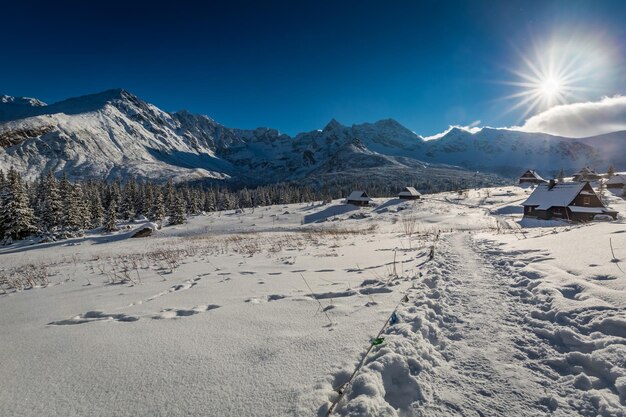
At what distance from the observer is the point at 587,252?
8.68 metres

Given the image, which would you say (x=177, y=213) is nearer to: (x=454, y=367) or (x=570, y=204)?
(x=454, y=367)

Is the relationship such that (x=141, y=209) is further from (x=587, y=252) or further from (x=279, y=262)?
(x=587, y=252)

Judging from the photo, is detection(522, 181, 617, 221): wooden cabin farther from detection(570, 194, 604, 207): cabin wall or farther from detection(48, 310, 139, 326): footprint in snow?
detection(48, 310, 139, 326): footprint in snow

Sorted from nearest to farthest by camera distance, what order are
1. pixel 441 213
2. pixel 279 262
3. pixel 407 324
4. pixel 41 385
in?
pixel 41 385 → pixel 407 324 → pixel 279 262 → pixel 441 213

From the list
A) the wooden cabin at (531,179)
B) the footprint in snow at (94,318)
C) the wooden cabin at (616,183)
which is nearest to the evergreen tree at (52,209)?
the footprint in snow at (94,318)

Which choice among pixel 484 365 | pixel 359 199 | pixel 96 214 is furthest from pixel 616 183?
pixel 96 214

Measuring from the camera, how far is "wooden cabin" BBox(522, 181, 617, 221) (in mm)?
41250

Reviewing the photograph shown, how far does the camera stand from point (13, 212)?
4466 centimetres

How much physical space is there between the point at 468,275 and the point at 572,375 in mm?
5386

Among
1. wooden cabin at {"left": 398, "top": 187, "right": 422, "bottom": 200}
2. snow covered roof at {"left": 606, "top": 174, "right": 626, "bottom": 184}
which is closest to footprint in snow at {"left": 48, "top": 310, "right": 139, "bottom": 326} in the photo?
wooden cabin at {"left": 398, "top": 187, "right": 422, "bottom": 200}

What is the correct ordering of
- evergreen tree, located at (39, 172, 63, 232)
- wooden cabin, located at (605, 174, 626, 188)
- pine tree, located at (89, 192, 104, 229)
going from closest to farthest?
evergreen tree, located at (39, 172, 63, 232)
pine tree, located at (89, 192, 104, 229)
wooden cabin, located at (605, 174, 626, 188)

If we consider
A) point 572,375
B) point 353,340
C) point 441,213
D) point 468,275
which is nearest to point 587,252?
point 468,275

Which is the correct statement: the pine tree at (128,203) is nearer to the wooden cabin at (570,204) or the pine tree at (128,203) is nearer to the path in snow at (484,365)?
the path in snow at (484,365)

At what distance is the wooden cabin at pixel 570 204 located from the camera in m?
41.2
